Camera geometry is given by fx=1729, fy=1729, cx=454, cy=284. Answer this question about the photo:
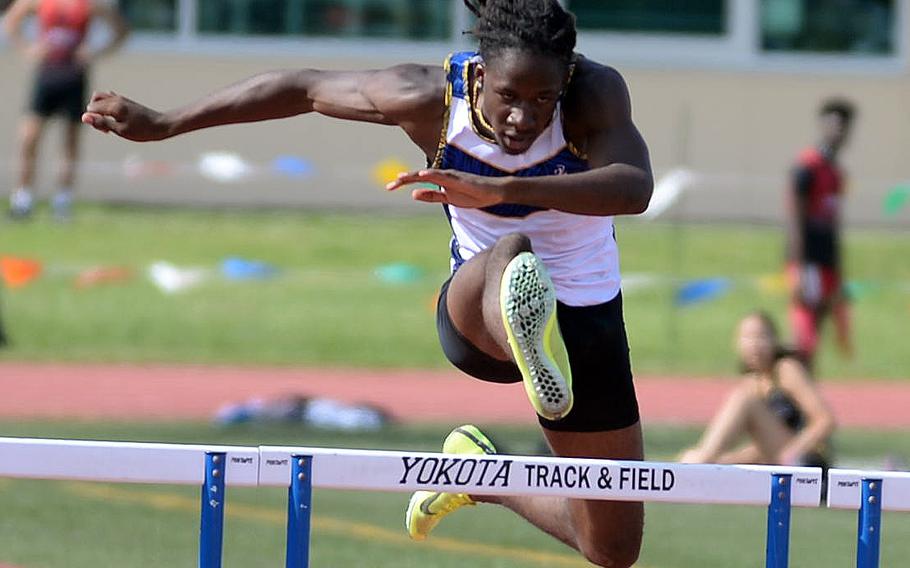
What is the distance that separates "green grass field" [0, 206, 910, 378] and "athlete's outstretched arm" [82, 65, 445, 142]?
7.62 metres

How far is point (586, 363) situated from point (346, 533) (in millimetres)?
2984

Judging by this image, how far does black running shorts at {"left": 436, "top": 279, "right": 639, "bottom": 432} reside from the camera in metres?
4.77

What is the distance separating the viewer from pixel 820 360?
13570 millimetres

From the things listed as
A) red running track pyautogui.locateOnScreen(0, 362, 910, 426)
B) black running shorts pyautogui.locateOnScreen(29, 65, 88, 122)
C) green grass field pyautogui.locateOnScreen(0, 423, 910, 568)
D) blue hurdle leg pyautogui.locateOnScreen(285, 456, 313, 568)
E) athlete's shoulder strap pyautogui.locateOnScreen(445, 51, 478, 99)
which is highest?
athlete's shoulder strap pyautogui.locateOnScreen(445, 51, 478, 99)

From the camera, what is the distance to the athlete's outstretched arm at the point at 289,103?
4516 mm

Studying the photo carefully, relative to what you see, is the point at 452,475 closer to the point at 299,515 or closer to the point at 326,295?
the point at 299,515

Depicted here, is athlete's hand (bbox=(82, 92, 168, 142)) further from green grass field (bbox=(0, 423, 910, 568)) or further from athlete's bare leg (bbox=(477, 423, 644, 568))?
green grass field (bbox=(0, 423, 910, 568))

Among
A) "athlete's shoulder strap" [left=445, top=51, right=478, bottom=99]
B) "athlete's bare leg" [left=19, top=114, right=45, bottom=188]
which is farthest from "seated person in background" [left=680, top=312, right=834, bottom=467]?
"athlete's bare leg" [left=19, top=114, right=45, bottom=188]

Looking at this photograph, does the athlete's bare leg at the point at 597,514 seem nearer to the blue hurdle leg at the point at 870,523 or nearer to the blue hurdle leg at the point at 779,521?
the blue hurdle leg at the point at 779,521

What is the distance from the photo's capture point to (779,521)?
423cm

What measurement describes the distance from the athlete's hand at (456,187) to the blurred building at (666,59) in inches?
530

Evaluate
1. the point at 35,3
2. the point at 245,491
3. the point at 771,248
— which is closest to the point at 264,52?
the point at 35,3

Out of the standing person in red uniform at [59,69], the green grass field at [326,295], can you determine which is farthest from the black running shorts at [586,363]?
the standing person in red uniform at [59,69]

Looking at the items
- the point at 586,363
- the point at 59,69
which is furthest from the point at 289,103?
the point at 59,69
